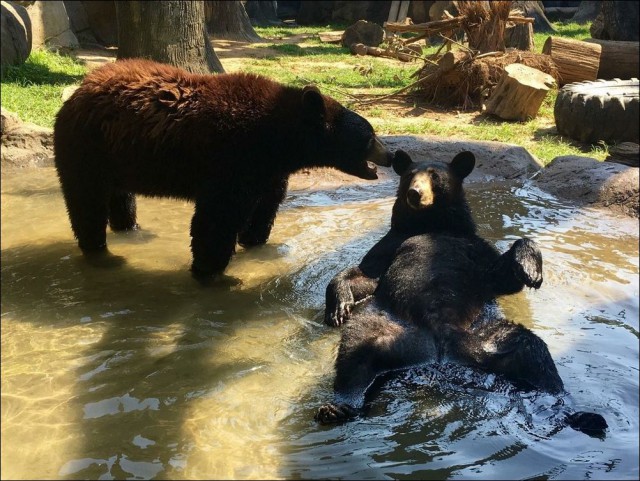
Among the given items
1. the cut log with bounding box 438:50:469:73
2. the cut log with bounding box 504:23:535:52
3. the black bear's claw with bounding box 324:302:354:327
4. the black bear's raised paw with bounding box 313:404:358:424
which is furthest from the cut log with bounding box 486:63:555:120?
the black bear's raised paw with bounding box 313:404:358:424

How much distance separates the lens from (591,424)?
4020 mm

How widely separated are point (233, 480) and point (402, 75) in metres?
14.5

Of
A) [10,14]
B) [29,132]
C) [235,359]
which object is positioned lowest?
[235,359]

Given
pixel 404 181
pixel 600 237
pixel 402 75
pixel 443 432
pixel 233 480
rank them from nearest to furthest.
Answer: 1. pixel 233 480
2. pixel 443 432
3. pixel 404 181
4. pixel 600 237
5. pixel 402 75

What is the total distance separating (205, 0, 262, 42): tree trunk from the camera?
23.2 meters

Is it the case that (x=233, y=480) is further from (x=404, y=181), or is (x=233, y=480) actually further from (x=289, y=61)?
(x=289, y=61)

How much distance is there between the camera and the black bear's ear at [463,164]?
20.7ft

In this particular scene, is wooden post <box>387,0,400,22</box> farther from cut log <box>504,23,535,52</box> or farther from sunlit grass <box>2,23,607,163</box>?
cut log <box>504,23,535,52</box>

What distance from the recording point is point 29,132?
9.57m

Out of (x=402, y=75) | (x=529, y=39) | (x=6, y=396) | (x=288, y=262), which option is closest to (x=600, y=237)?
(x=288, y=262)

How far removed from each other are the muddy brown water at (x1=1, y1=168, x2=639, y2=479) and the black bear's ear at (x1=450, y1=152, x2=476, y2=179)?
3.97 feet

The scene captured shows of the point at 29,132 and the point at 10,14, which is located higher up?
the point at 10,14

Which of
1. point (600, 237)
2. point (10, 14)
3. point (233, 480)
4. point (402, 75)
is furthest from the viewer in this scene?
point (402, 75)

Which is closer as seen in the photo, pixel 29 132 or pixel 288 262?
pixel 288 262
